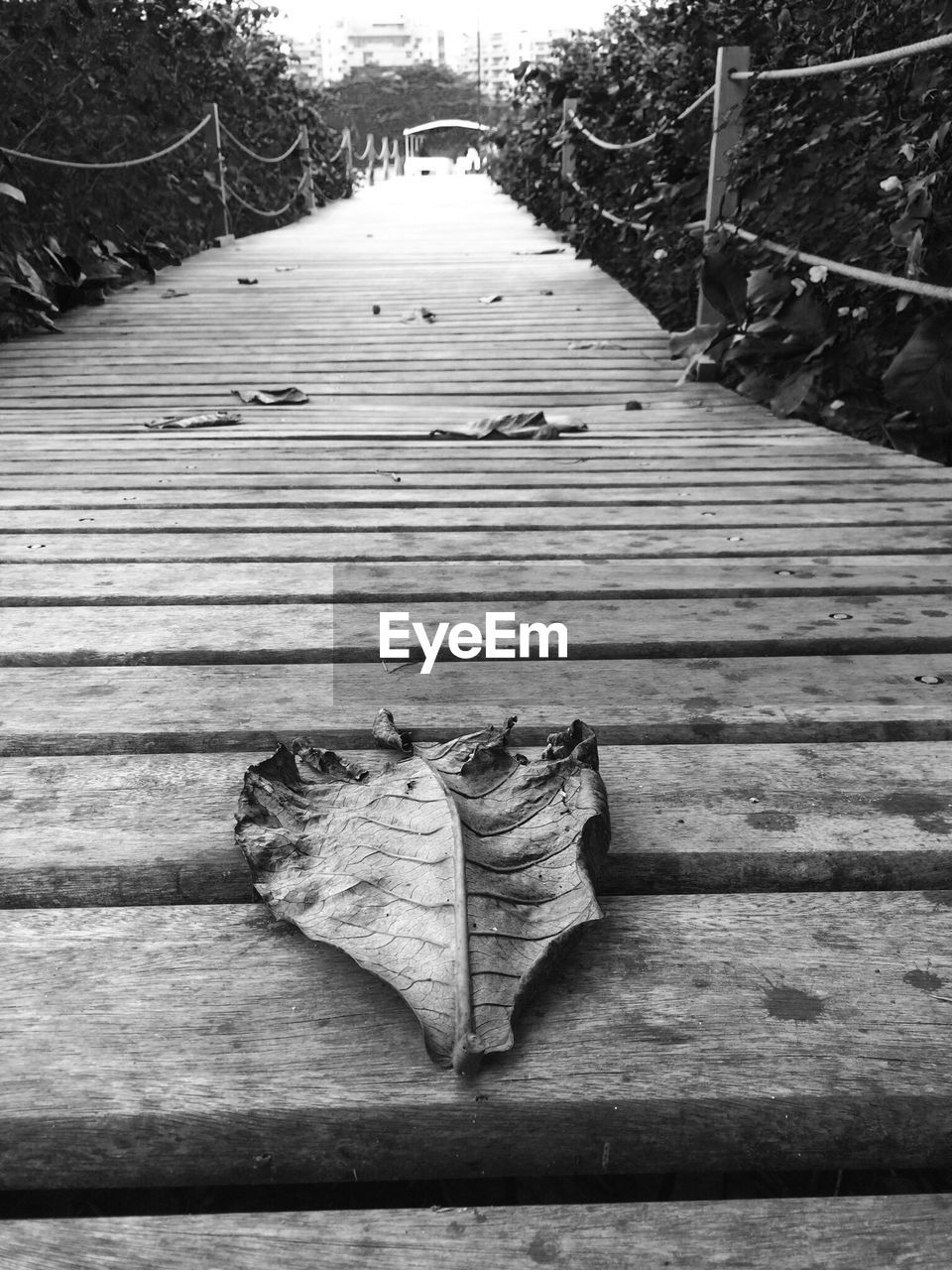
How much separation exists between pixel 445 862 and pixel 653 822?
0.23 metres

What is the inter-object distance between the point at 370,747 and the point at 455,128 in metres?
35.7

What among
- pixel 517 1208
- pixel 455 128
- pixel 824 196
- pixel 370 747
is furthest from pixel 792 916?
pixel 455 128

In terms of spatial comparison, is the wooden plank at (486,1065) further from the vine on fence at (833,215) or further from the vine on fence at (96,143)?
the vine on fence at (96,143)

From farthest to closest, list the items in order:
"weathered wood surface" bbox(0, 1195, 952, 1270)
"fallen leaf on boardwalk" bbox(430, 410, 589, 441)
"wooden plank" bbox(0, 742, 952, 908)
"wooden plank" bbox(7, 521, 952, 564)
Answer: "fallen leaf on boardwalk" bbox(430, 410, 589, 441) → "wooden plank" bbox(7, 521, 952, 564) → "wooden plank" bbox(0, 742, 952, 908) → "weathered wood surface" bbox(0, 1195, 952, 1270)

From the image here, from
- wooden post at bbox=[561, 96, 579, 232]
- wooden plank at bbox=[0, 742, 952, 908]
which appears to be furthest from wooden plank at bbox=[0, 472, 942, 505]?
wooden post at bbox=[561, 96, 579, 232]

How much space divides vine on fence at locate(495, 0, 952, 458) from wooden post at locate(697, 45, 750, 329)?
7 cm

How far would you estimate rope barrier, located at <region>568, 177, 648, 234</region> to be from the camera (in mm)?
5529

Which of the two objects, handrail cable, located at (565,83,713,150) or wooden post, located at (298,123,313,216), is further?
→ wooden post, located at (298,123,313,216)

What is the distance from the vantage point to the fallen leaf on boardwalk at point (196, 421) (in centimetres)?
306

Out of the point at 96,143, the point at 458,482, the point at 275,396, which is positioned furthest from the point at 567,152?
the point at 458,482

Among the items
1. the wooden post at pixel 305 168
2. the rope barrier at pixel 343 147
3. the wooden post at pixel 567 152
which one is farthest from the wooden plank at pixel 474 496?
the rope barrier at pixel 343 147

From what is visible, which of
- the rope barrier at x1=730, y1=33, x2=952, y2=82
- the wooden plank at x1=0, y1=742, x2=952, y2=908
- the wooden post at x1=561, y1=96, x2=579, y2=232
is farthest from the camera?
the wooden post at x1=561, y1=96, x2=579, y2=232

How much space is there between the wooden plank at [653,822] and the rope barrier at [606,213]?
15.3ft
